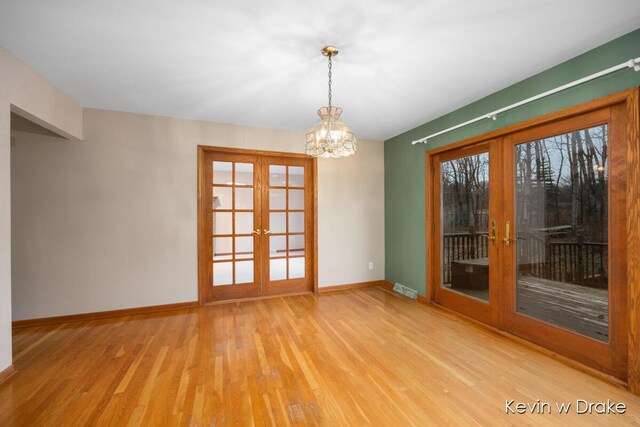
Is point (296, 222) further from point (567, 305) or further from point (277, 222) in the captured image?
point (567, 305)

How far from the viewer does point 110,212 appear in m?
3.34

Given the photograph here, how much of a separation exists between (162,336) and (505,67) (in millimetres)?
4167

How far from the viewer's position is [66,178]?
318 centimetres

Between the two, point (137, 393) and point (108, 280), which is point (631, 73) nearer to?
point (137, 393)

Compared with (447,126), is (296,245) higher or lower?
lower

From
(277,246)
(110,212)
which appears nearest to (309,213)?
(277,246)

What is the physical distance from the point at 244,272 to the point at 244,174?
144 cm

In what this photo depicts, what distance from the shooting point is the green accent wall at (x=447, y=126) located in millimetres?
2045

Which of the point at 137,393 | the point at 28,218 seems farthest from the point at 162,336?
the point at 28,218

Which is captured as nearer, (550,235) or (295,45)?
(295,45)

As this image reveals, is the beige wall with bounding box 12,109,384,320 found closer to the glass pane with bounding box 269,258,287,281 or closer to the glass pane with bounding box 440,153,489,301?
the glass pane with bounding box 269,258,287,281

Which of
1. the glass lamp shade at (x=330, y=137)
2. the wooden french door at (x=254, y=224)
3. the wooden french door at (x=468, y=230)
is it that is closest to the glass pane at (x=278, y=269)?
the wooden french door at (x=254, y=224)

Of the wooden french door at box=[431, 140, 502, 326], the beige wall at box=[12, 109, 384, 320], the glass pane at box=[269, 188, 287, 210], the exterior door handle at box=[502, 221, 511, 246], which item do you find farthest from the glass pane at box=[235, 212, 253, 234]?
the exterior door handle at box=[502, 221, 511, 246]

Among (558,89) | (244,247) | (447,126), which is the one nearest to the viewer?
(558,89)
